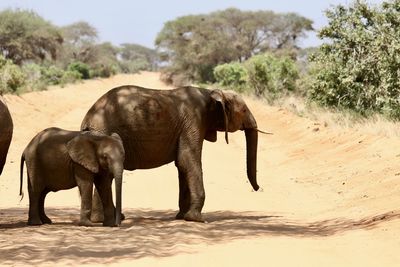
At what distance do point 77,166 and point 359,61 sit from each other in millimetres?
15334

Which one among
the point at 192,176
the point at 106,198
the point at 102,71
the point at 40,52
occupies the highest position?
the point at 102,71

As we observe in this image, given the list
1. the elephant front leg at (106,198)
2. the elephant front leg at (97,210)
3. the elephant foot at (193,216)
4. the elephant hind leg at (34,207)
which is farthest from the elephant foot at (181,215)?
the elephant hind leg at (34,207)

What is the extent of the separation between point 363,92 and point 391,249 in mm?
16245

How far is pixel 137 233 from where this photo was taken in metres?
9.47

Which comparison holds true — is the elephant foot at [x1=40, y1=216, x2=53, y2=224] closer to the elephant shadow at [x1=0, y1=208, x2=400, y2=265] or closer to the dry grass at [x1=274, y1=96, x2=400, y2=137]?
the elephant shadow at [x1=0, y1=208, x2=400, y2=265]

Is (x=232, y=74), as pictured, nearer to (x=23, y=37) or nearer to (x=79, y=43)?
(x=23, y=37)

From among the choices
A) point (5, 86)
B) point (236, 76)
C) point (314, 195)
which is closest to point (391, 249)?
point (314, 195)

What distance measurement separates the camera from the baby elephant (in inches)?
399

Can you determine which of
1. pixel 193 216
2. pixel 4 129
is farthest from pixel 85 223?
pixel 4 129

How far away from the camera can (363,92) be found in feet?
78.6

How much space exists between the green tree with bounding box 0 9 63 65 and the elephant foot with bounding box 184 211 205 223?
1835 inches

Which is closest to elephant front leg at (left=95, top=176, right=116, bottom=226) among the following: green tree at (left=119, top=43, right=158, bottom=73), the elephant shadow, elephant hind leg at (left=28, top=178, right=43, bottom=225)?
the elephant shadow

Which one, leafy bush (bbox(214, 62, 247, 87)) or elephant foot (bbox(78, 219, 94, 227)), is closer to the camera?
elephant foot (bbox(78, 219, 94, 227))

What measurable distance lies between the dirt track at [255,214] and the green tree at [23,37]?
34.1 metres
